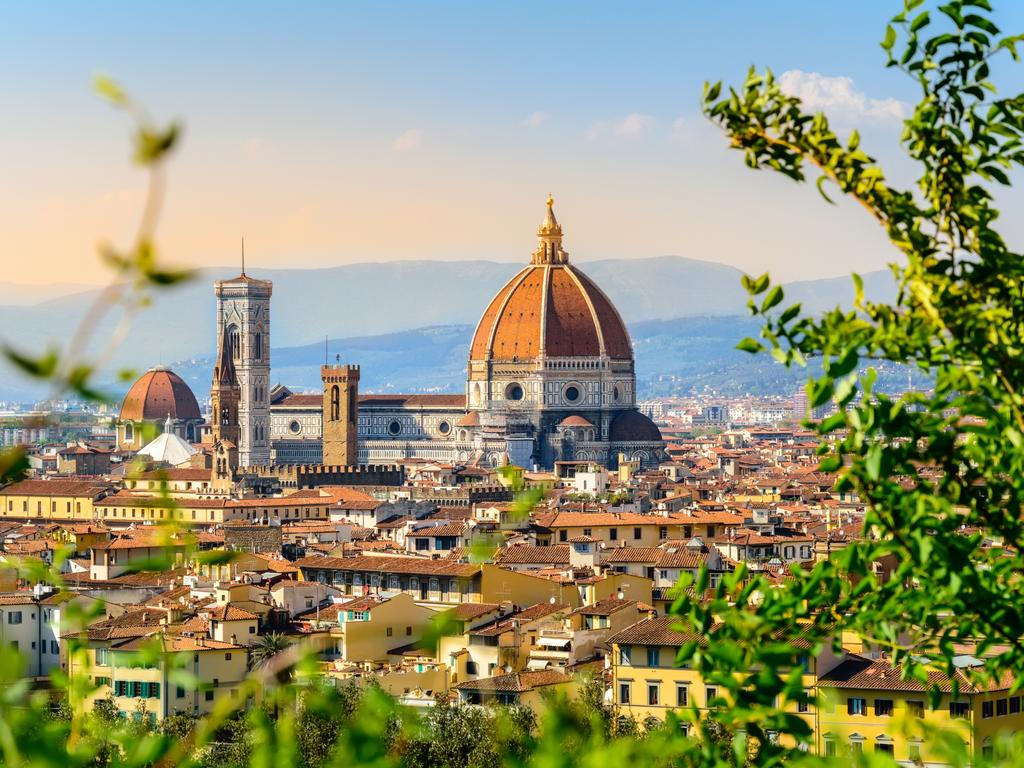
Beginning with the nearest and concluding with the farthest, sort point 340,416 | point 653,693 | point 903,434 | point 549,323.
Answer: point 903,434, point 653,693, point 340,416, point 549,323

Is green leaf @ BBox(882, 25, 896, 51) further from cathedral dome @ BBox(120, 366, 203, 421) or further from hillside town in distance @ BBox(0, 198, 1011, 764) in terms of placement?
cathedral dome @ BBox(120, 366, 203, 421)

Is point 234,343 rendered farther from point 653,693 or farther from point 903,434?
point 903,434

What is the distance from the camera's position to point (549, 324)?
113250 millimetres

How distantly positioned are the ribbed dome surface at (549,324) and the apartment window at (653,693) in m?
86.0

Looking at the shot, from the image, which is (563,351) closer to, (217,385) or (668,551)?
(217,385)

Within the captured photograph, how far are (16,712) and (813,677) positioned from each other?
2069 cm

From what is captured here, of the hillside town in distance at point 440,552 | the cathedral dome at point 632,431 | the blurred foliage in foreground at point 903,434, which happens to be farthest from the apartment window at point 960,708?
the cathedral dome at point 632,431

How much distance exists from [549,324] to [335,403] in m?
13.8

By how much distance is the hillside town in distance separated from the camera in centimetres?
2217

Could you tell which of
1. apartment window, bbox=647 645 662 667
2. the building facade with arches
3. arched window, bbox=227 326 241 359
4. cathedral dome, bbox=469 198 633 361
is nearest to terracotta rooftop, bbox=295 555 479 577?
apartment window, bbox=647 645 662 667

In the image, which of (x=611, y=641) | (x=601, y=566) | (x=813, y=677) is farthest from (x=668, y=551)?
(x=813, y=677)

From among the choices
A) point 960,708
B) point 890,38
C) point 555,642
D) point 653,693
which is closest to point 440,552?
point 555,642

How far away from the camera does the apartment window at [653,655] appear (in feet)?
87.1

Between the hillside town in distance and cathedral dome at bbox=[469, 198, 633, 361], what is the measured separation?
59 centimetres
